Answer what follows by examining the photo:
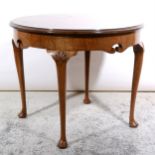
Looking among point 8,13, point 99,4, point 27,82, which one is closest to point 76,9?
point 99,4

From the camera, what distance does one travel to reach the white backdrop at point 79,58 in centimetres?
159

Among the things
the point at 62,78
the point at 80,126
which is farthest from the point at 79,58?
the point at 62,78

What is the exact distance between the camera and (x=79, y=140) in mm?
1222

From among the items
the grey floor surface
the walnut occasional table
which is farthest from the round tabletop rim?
the grey floor surface

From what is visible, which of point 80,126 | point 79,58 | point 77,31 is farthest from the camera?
point 79,58

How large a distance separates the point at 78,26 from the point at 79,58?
714 mm

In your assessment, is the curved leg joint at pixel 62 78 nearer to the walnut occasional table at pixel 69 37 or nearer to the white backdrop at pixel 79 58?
the walnut occasional table at pixel 69 37

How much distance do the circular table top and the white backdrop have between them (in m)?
0.47

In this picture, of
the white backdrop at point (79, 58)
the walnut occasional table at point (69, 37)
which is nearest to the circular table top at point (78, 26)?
the walnut occasional table at point (69, 37)

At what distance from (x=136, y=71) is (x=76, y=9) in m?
0.61

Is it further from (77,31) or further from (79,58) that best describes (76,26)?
(79,58)

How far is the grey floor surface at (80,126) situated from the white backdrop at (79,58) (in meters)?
0.09

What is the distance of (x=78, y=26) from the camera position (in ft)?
3.29

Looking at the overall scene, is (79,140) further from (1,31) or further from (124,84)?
(1,31)
